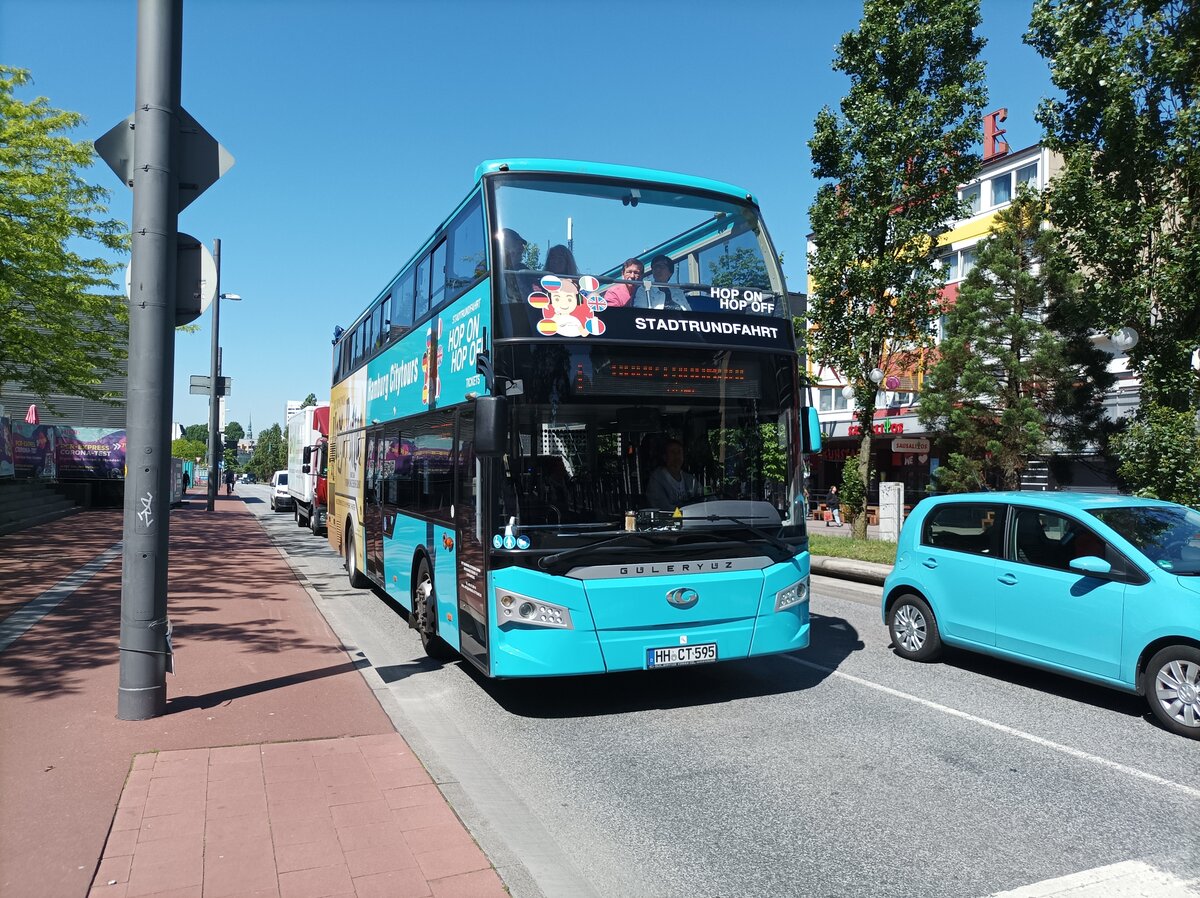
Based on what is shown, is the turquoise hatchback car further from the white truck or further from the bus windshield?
the white truck

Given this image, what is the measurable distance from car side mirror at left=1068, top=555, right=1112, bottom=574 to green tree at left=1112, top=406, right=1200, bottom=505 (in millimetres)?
8293

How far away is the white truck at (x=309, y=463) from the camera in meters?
22.5

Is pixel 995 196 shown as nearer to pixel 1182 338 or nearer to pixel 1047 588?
pixel 1182 338

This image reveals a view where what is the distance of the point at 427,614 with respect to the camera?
8305mm

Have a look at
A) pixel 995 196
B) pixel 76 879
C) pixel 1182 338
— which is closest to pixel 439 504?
pixel 76 879

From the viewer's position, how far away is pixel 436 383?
8.05m

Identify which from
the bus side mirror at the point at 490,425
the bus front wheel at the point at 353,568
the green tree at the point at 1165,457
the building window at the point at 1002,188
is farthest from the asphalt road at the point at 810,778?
the building window at the point at 1002,188

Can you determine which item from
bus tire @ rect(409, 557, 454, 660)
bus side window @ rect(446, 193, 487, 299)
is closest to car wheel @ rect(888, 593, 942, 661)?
bus tire @ rect(409, 557, 454, 660)

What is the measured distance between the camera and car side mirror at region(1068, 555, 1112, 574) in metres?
6.39

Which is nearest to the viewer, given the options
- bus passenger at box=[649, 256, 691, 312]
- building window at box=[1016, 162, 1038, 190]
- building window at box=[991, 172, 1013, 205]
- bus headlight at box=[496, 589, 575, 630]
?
bus headlight at box=[496, 589, 575, 630]

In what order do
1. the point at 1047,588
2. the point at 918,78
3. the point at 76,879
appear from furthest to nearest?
the point at 918,78, the point at 1047,588, the point at 76,879

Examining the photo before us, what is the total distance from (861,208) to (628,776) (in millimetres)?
16500

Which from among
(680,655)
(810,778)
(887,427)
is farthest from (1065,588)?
(887,427)

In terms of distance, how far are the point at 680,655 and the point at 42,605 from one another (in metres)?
8.05
